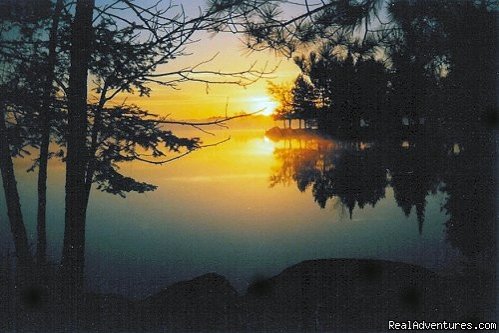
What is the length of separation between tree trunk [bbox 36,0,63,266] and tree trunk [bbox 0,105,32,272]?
274mm

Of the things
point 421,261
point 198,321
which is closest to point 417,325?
point 198,321

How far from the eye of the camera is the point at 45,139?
21.7 ft

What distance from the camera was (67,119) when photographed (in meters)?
6.45

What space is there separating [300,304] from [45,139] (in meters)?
3.56

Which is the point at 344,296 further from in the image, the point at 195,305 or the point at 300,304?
the point at 195,305

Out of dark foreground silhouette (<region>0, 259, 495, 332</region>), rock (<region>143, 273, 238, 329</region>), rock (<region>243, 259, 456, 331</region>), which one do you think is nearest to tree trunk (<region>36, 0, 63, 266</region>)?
dark foreground silhouette (<region>0, 259, 495, 332</region>)

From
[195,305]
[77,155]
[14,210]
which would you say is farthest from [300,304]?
[14,210]

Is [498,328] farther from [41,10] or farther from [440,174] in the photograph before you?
[440,174]

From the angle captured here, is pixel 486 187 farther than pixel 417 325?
Yes

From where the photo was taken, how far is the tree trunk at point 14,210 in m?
7.04

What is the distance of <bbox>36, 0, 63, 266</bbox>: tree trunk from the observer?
610cm

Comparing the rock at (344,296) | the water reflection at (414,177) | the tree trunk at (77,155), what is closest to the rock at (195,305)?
the rock at (344,296)

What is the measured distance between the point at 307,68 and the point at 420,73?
6.68 feet

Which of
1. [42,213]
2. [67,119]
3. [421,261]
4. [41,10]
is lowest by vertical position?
[421,261]
